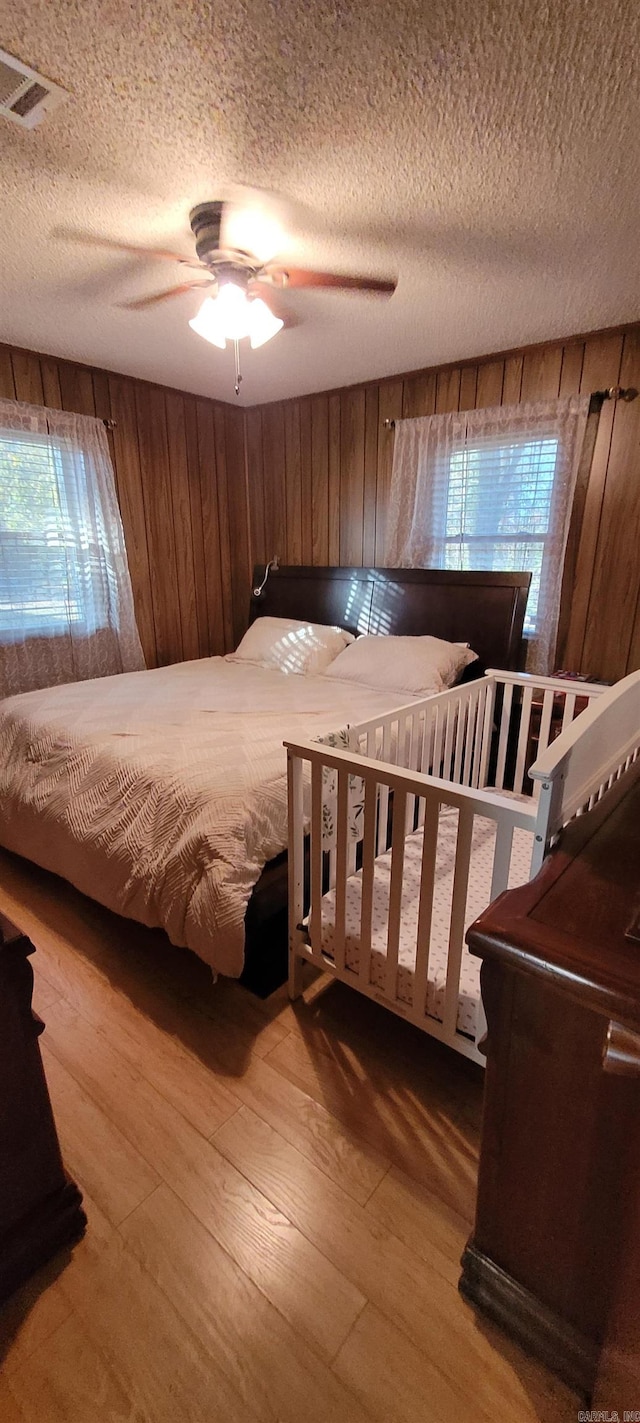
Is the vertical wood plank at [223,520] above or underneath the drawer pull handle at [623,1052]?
above

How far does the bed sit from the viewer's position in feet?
5.39

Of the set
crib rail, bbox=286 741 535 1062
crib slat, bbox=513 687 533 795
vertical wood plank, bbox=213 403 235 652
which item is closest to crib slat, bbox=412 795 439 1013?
crib rail, bbox=286 741 535 1062

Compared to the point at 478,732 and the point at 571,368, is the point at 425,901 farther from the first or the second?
the point at 571,368

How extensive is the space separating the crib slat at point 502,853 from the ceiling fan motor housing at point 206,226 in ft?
6.27

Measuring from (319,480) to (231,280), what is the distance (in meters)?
1.87

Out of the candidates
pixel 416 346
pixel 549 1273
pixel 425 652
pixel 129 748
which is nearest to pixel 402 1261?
pixel 549 1273

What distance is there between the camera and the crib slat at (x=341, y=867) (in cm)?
147

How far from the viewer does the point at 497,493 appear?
296 centimetres

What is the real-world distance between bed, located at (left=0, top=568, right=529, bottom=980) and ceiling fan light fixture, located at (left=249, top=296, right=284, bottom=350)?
1.42 meters

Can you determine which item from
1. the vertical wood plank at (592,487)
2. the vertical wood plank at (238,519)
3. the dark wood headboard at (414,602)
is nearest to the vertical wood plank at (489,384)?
the vertical wood plank at (592,487)

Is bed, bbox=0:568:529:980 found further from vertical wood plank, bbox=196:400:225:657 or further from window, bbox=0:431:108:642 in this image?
vertical wood plank, bbox=196:400:225:657

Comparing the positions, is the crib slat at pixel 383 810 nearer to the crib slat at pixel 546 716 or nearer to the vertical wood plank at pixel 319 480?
the crib slat at pixel 546 716

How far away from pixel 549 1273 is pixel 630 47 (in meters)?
2.28

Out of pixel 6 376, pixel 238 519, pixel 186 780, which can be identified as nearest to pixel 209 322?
pixel 6 376
